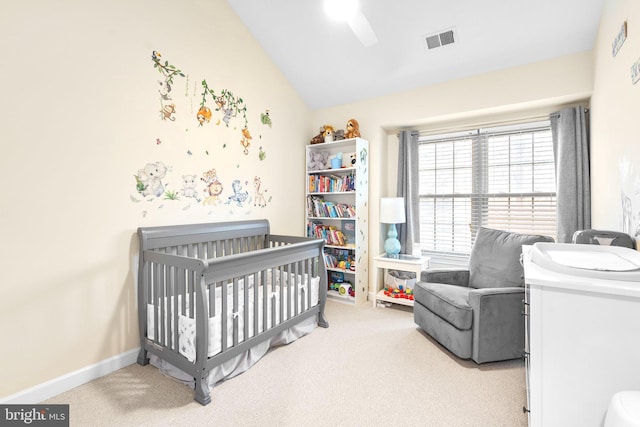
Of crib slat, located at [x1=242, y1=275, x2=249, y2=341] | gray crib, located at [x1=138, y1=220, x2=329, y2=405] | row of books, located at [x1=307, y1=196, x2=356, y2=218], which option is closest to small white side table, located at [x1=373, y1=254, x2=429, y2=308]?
row of books, located at [x1=307, y1=196, x2=356, y2=218]

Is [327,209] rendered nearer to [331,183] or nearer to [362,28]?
[331,183]

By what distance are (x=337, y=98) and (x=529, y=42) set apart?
1.89 metres

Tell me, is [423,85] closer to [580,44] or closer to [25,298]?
[580,44]

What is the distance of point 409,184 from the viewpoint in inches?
136

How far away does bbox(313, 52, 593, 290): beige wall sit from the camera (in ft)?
8.34

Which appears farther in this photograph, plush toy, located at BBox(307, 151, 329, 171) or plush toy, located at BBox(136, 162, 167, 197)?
plush toy, located at BBox(307, 151, 329, 171)

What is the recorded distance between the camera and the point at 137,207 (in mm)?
2162

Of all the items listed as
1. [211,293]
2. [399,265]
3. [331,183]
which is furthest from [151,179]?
[399,265]

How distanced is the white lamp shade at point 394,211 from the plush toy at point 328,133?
3.35ft

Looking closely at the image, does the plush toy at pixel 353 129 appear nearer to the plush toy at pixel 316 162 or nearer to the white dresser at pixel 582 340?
the plush toy at pixel 316 162

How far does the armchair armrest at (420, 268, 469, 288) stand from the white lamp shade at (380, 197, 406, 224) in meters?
0.70

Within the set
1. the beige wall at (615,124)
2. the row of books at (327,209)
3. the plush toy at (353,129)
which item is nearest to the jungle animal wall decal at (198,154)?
the row of books at (327,209)

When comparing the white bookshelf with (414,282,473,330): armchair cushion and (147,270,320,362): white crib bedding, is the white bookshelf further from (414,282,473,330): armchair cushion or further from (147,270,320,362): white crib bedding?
(147,270,320,362): white crib bedding

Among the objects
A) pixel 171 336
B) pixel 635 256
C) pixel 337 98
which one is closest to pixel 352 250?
pixel 337 98
